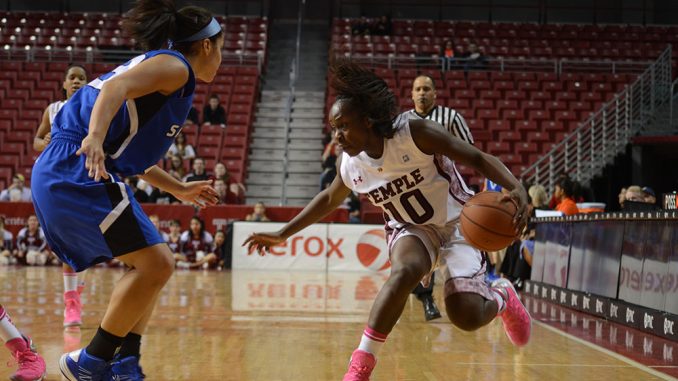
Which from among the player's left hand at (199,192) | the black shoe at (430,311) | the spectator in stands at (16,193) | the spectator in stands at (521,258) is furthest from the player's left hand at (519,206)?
the spectator in stands at (16,193)

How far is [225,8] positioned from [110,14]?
323 cm

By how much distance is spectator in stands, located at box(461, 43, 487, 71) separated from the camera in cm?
1886

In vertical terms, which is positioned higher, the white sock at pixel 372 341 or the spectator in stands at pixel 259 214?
the white sock at pixel 372 341

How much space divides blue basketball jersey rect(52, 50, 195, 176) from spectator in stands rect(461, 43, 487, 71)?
1585 centimetres

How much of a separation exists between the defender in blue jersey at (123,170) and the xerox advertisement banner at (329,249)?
967cm

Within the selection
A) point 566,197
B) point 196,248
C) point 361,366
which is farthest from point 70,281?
point 196,248

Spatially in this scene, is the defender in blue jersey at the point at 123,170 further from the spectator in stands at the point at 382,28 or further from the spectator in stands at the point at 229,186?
the spectator in stands at the point at 382,28

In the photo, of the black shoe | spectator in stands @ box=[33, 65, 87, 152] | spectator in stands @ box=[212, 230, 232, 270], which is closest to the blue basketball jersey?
spectator in stands @ box=[33, 65, 87, 152]

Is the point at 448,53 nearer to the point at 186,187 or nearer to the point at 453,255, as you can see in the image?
the point at 453,255

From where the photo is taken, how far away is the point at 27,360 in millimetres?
3848

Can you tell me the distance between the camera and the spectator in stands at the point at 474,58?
18.9m

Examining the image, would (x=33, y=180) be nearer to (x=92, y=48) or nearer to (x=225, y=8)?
(x=92, y=48)

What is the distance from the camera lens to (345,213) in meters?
13.5

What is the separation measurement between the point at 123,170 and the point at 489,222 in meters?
1.55
